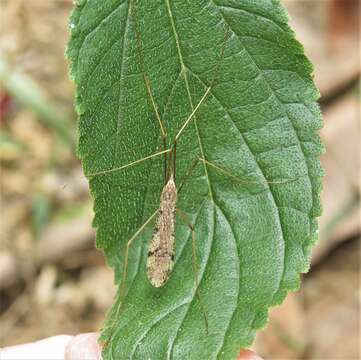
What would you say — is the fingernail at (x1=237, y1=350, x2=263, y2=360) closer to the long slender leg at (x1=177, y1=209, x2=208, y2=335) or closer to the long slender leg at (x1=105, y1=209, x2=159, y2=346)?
the long slender leg at (x1=177, y1=209, x2=208, y2=335)

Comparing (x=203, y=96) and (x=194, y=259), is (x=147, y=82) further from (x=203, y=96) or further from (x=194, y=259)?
(x=194, y=259)

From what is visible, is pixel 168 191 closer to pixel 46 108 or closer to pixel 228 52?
pixel 228 52

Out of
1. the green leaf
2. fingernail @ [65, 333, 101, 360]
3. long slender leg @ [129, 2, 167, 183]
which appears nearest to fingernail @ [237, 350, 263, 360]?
the green leaf

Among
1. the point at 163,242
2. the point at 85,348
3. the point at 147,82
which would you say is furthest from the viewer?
the point at 85,348

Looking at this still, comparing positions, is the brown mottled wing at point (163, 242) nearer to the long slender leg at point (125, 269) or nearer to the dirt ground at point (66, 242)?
the long slender leg at point (125, 269)

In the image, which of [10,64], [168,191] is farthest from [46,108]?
[168,191]

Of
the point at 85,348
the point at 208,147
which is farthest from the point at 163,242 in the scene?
the point at 85,348

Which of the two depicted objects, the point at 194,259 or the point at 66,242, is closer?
the point at 194,259
